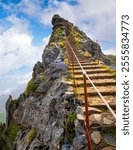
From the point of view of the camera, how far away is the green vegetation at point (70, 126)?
11.2 metres

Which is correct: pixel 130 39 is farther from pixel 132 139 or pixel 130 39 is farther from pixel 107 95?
pixel 107 95

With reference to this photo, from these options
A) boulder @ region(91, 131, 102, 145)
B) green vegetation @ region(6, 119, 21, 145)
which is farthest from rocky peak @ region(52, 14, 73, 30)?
boulder @ region(91, 131, 102, 145)

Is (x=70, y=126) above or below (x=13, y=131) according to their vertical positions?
above

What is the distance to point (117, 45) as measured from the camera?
7836 mm

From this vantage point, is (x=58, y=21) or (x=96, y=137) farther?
(x=58, y=21)

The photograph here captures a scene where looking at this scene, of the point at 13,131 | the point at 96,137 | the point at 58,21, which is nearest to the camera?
the point at 96,137

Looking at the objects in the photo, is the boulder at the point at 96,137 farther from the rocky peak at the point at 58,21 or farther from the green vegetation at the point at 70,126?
the rocky peak at the point at 58,21

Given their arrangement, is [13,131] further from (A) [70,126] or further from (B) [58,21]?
(B) [58,21]

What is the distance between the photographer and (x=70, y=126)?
1141 cm

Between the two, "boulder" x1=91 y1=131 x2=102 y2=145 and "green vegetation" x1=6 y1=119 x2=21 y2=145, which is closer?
"boulder" x1=91 y1=131 x2=102 y2=145

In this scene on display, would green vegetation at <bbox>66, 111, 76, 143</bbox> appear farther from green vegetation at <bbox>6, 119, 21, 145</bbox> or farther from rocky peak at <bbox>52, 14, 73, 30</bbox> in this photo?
rocky peak at <bbox>52, 14, 73, 30</bbox>

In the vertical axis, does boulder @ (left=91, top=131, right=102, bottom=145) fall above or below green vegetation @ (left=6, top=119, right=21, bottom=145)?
above

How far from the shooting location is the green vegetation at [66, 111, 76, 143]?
36.6 feet

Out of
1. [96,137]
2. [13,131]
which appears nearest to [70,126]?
[96,137]
